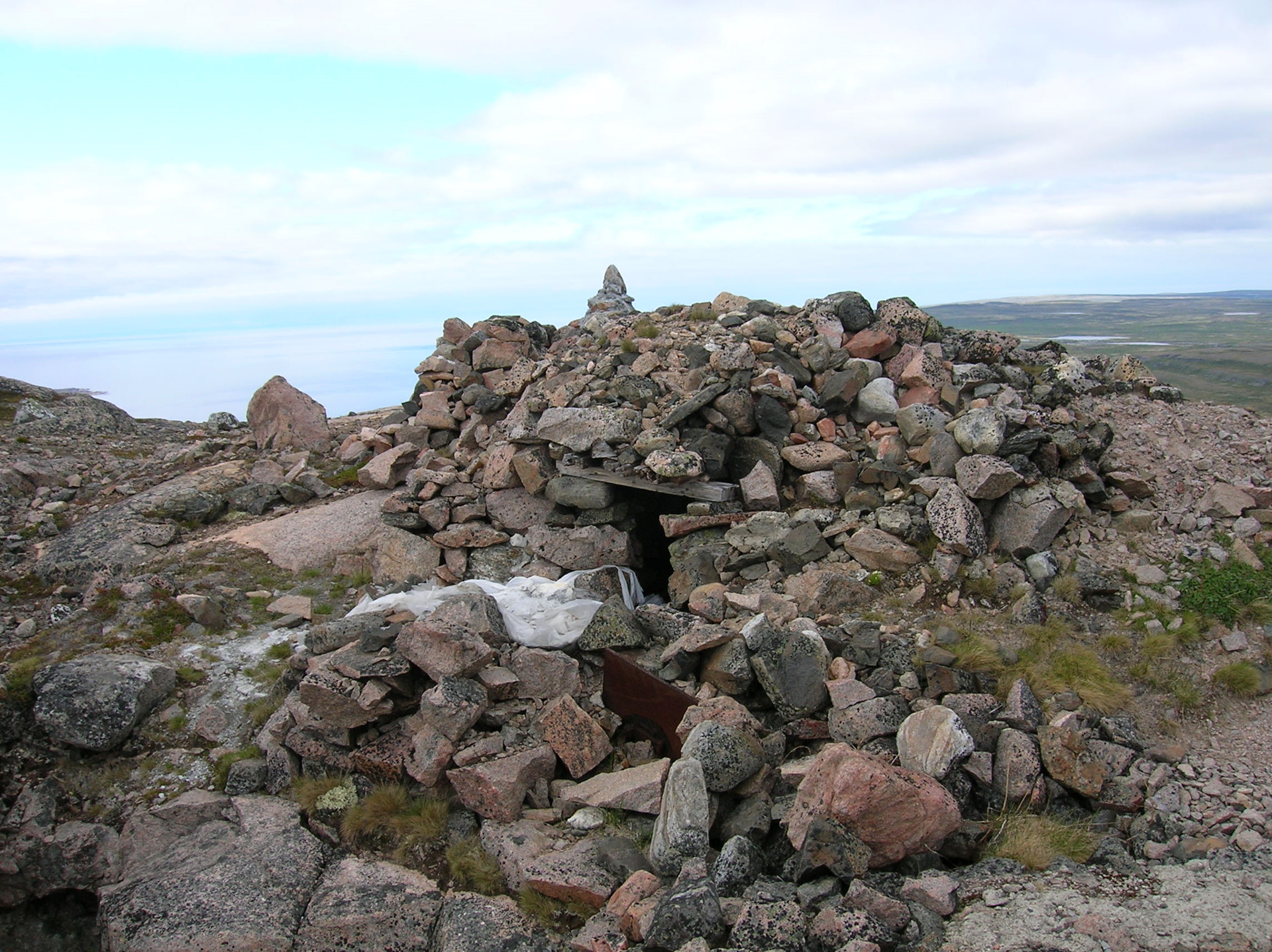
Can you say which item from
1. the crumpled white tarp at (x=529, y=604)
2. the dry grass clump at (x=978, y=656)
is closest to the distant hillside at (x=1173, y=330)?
the dry grass clump at (x=978, y=656)

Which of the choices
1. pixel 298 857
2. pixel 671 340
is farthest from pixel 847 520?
pixel 298 857

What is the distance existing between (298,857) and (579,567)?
461 centimetres

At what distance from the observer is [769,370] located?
10125 mm

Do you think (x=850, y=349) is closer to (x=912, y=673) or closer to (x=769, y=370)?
(x=769, y=370)

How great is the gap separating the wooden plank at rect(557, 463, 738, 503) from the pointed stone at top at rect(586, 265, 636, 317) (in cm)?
470

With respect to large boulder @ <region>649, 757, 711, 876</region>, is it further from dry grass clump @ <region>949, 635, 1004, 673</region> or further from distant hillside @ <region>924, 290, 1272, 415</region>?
distant hillside @ <region>924, 290, 1272, 415</region>

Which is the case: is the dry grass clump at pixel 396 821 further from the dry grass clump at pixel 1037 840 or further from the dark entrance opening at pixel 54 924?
the dry grass clump at pixel 1037 840

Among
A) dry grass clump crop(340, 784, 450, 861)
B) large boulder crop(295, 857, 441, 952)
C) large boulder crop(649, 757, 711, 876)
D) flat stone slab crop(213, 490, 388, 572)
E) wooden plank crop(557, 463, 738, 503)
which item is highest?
wooden plank crop(557, 463, 738, 503)

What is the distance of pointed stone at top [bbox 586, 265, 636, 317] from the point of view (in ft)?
47.7

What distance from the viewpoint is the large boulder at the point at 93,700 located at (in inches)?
Result: 291

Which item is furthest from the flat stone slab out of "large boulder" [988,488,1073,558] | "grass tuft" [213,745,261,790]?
"large boulder" [988,488,1073,558]

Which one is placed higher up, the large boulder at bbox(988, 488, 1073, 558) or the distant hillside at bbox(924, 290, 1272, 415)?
the distant hillside at bbox(924, 290, 1272, 415)

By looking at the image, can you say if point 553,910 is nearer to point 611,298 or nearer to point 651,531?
point 651,531

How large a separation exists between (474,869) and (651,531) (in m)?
5.69
